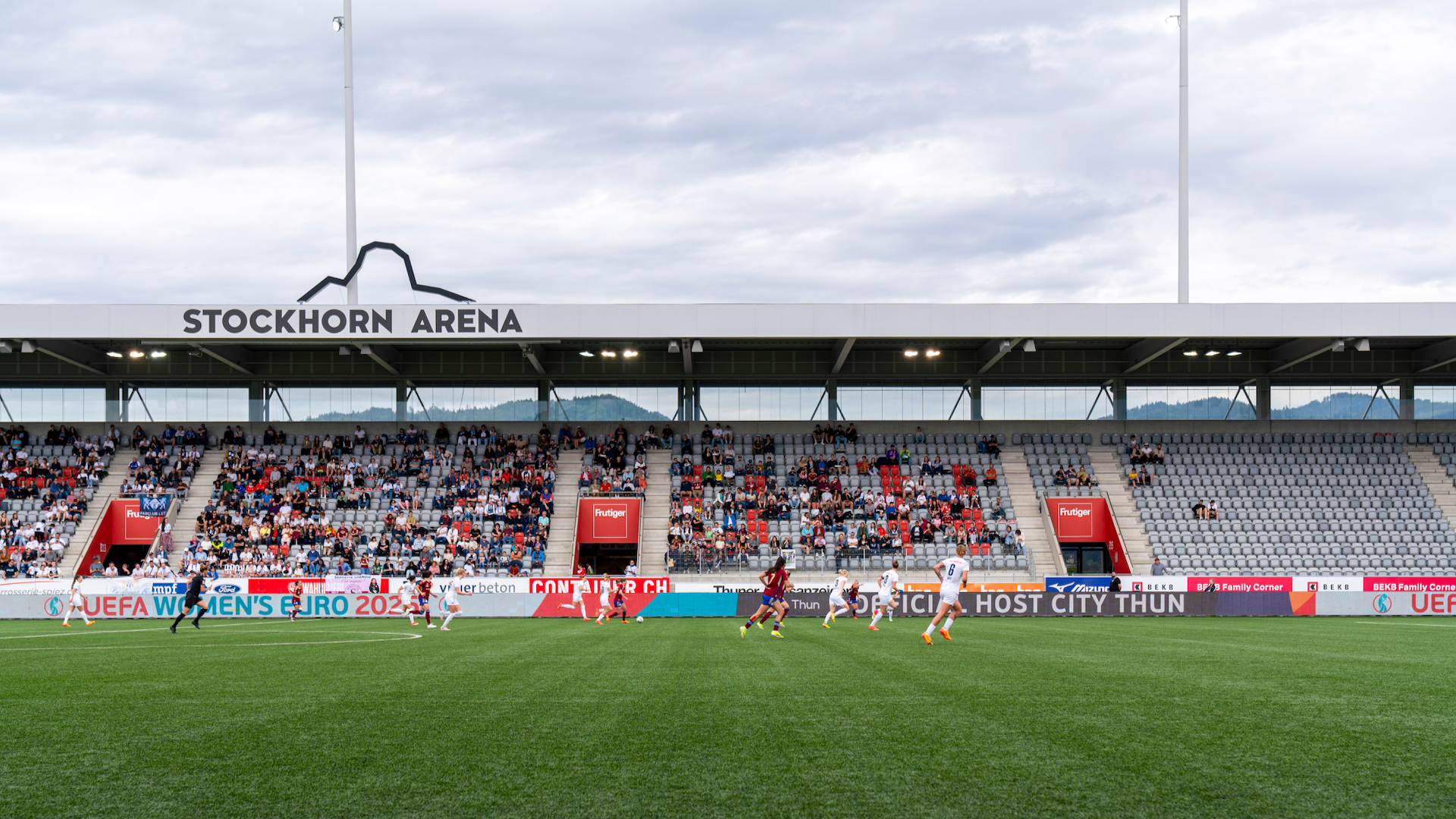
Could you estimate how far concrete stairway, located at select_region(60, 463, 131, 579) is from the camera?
3866cm

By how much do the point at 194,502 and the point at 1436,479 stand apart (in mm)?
52841

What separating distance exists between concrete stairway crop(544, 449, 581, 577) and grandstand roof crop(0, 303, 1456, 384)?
4.34 metres

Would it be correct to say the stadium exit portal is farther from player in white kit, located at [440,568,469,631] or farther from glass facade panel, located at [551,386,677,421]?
player in white kit, located at [440,568,469,631]

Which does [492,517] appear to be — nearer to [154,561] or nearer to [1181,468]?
[154,561]

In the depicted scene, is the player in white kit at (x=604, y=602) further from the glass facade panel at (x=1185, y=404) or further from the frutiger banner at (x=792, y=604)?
the glass facade panel at (x=1185, y=404)

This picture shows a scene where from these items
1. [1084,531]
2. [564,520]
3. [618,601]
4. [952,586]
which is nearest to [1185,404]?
[1084,531]

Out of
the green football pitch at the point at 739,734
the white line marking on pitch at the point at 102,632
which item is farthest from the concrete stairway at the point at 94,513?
the green football pitch at the point at 739,734

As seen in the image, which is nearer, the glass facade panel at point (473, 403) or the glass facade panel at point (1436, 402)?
the glass facade panel at point (1436, 402)

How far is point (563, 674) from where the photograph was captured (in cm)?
1308

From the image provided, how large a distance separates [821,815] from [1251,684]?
7690mm

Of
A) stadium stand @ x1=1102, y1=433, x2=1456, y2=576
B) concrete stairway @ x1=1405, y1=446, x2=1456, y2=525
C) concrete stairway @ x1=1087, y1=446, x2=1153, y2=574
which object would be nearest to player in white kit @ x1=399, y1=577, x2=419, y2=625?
concrete stairway @ x1=1087, y1=446, x2=1153, y2=574

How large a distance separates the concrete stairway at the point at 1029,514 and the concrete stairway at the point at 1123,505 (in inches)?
119

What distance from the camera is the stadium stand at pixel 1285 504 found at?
3812 centimetres

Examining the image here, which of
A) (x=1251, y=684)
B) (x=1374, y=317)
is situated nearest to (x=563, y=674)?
(x=1251, y=684)
